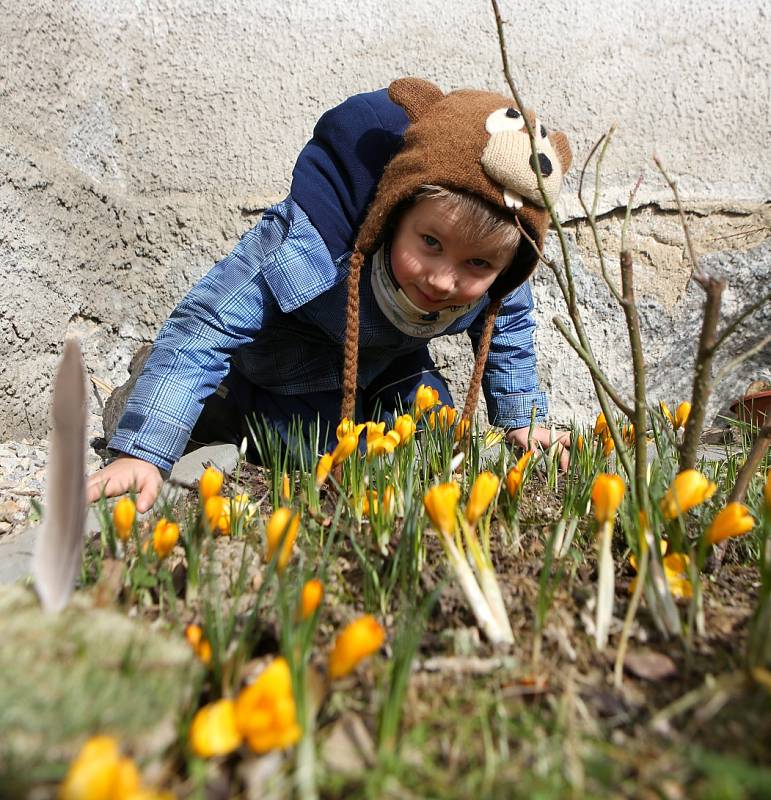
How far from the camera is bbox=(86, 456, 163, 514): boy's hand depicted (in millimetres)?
1512

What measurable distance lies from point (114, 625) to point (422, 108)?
5.27ft

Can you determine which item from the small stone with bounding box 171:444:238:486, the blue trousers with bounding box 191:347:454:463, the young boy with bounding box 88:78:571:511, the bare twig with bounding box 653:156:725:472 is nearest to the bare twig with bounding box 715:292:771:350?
the bare twig with bounding box 653:156:725:472

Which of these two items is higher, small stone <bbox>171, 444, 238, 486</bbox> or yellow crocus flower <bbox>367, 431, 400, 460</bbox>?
small stone <bbox>171, 444, 238, 486</bbox>

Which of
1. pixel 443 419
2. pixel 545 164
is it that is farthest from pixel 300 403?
pixel 545 164

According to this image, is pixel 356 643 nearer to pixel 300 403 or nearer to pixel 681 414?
pixel 681 414

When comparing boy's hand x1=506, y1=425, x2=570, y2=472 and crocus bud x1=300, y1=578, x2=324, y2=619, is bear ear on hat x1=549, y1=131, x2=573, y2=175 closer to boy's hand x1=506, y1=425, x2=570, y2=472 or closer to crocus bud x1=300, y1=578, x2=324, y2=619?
boy's hand x1=506, y1=425, x2=570, y2=472

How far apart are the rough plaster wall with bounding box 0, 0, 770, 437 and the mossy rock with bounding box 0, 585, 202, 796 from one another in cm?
205

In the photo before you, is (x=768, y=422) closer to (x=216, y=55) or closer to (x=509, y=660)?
(x=509, y=660)

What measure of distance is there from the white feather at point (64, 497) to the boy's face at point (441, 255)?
4.20 ft

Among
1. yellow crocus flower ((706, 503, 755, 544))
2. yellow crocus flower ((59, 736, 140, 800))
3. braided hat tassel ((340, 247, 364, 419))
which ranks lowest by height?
yellow crocus flower ((59, 736, 140, 800))

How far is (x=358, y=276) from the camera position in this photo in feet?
6.76

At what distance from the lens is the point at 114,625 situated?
2.69 feet

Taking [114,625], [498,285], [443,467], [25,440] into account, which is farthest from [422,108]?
[25,440]

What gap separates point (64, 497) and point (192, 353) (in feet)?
4.17
